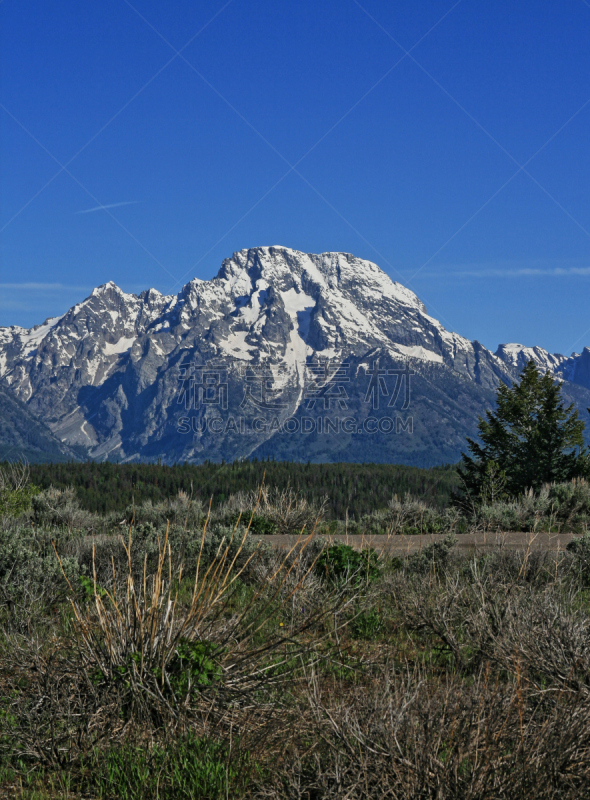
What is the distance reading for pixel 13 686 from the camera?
4.92 metres

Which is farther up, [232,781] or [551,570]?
[551,570]

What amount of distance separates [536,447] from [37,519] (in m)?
32.7

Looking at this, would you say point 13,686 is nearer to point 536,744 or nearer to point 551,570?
point 536,744

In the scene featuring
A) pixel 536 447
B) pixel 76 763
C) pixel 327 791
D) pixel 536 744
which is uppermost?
pixel 536 447

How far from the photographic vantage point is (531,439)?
42219 millimetres

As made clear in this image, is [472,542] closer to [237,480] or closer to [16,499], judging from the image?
[16,499]

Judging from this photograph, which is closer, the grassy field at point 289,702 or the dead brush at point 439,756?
the dead brush at point 439,756

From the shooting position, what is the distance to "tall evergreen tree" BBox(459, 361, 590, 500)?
39.6 meters

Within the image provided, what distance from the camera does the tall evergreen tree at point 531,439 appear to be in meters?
39.6

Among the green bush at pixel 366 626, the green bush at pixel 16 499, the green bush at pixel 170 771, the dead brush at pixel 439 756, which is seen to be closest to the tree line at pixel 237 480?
the green bush at pixel 16 499

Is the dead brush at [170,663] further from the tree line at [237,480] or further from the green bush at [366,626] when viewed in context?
the tree line at [237,480]

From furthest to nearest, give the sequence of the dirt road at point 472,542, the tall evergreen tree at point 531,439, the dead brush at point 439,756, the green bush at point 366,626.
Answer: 1. the tall evergreen tree at point 531,439
2. the dirt road at point 472,542
3. the green bush at point 366,626
4. the dead brush at point 439,756

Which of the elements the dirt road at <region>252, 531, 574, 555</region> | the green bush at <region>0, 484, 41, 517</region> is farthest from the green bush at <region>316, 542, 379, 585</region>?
the green bush at <region>0, 484, 41, 517</region>

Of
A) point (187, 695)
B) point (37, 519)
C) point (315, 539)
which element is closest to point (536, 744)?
point (187, 695)
